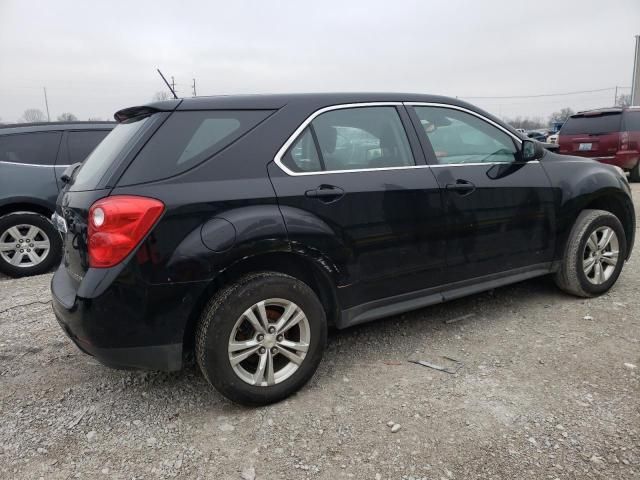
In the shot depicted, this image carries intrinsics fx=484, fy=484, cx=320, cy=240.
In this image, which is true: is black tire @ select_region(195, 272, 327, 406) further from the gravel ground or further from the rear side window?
the rear side window

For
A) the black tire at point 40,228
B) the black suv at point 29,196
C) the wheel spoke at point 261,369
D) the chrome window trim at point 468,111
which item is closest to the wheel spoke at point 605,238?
the chrome window trim at point 468,111

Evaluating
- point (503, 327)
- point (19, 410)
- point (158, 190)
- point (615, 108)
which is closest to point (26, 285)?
point (19, 410)

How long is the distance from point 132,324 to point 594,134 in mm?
11258

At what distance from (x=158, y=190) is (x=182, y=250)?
305mm

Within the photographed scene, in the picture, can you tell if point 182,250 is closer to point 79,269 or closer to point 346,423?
point 79,269

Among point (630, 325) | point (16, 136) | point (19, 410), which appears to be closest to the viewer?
point (19, 410)

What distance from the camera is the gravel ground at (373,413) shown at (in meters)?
2.16

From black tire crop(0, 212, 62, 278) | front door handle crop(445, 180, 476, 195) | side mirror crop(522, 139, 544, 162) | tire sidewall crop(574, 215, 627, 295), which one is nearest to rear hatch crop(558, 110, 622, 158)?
tire sidewall crop(574, 215, 627, 295)

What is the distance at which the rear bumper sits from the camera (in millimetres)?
2246

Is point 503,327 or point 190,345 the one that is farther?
point 503,327

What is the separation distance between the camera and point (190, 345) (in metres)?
2.53

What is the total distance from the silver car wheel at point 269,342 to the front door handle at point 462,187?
4.26 ft

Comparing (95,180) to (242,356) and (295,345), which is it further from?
(295,345)

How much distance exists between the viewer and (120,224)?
86.9 inches
